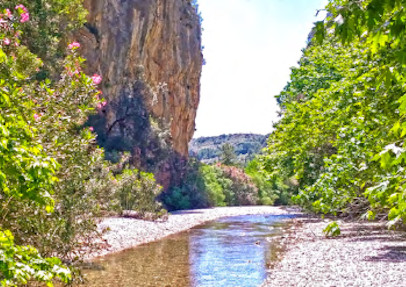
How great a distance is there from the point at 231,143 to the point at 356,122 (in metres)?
165

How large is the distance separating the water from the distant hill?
475ft

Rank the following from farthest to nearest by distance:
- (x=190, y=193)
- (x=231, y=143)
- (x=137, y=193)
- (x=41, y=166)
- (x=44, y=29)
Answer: (x=231, y=143), (x=190, y=193), (x=137, y=193), (x=44, y=29), (x=41, y=166)

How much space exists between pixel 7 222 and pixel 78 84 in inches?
110

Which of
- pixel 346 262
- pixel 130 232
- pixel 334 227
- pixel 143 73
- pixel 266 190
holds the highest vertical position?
pixel 143 73

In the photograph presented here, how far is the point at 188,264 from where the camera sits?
12930 millimetres

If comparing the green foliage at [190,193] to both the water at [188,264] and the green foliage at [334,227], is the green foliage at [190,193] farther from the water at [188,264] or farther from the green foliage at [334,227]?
the green foliage at [334,227]

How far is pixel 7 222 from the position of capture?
18.4ft

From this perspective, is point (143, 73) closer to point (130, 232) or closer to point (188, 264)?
point (130, 232)

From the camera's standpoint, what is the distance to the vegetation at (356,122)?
270 cm

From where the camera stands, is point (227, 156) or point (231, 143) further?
point (231, 143)

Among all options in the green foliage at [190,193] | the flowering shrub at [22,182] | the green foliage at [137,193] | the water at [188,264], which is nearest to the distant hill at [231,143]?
the green foliage at [190,193]

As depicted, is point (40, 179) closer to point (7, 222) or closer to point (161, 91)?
point (7, 222)

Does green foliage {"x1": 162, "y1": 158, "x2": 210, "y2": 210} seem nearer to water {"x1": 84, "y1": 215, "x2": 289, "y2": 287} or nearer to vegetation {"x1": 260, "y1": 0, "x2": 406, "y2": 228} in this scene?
vegetation {"x1": 260, "y1": 0, "x2": 406, "y2": 228}

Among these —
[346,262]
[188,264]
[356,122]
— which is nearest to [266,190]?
[188,264]
